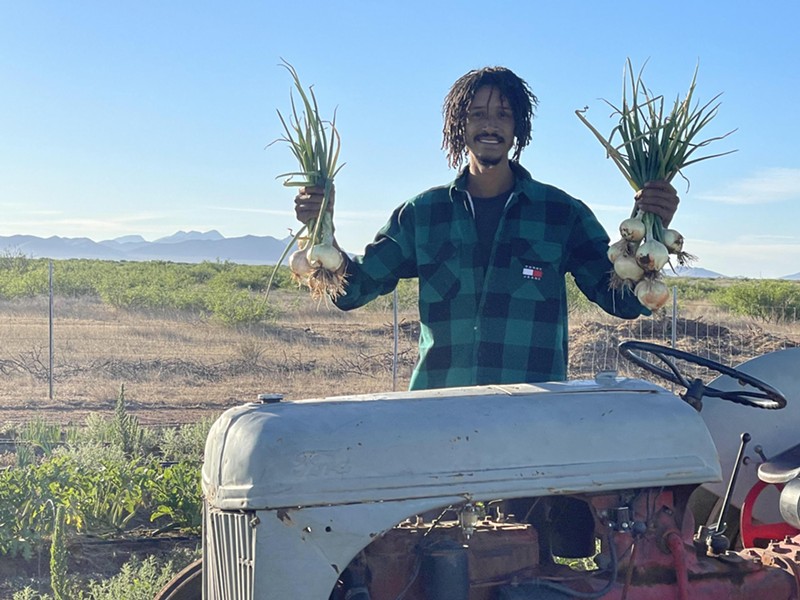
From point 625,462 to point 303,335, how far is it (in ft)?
51.7

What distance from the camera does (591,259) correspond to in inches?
145

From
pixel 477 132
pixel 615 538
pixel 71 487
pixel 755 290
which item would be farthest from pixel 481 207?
pixel 755 290

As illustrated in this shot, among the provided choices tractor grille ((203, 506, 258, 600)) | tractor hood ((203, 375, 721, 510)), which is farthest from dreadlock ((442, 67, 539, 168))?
tractor grille ((203, 506, 258, 600))

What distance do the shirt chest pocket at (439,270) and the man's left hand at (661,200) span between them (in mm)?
Result: 833

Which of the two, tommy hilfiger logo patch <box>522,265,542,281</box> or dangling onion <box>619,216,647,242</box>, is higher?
dangling onion <box>619,216,647,242</box>

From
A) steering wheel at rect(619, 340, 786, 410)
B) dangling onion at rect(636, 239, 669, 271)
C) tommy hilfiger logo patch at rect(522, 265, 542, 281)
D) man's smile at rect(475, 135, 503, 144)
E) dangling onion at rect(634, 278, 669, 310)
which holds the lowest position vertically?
steering wheel at rect(619, 340, 786, 410)

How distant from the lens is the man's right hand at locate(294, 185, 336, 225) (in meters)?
3.45

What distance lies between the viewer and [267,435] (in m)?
2.34

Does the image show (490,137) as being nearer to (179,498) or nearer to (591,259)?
(591,259)

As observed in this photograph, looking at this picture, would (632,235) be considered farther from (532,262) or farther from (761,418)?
(761,418)

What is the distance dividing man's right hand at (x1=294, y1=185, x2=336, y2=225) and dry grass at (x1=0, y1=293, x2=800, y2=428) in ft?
16.7

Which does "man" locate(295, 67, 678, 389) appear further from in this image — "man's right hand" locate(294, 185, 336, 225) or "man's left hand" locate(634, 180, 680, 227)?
"man's left hand" locate(634, 180, 680, 227)

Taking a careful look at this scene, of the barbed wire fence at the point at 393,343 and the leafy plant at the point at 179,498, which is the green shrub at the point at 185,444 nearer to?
the leafy plant at the point at 179,498

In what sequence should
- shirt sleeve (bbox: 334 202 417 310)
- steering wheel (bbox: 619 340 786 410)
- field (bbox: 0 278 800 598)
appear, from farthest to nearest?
field (bbox: 0 278 800 598), shirt sleeve (bbox: 334 202 417 310), steering wheel (bbox: 619 340 786 410)
